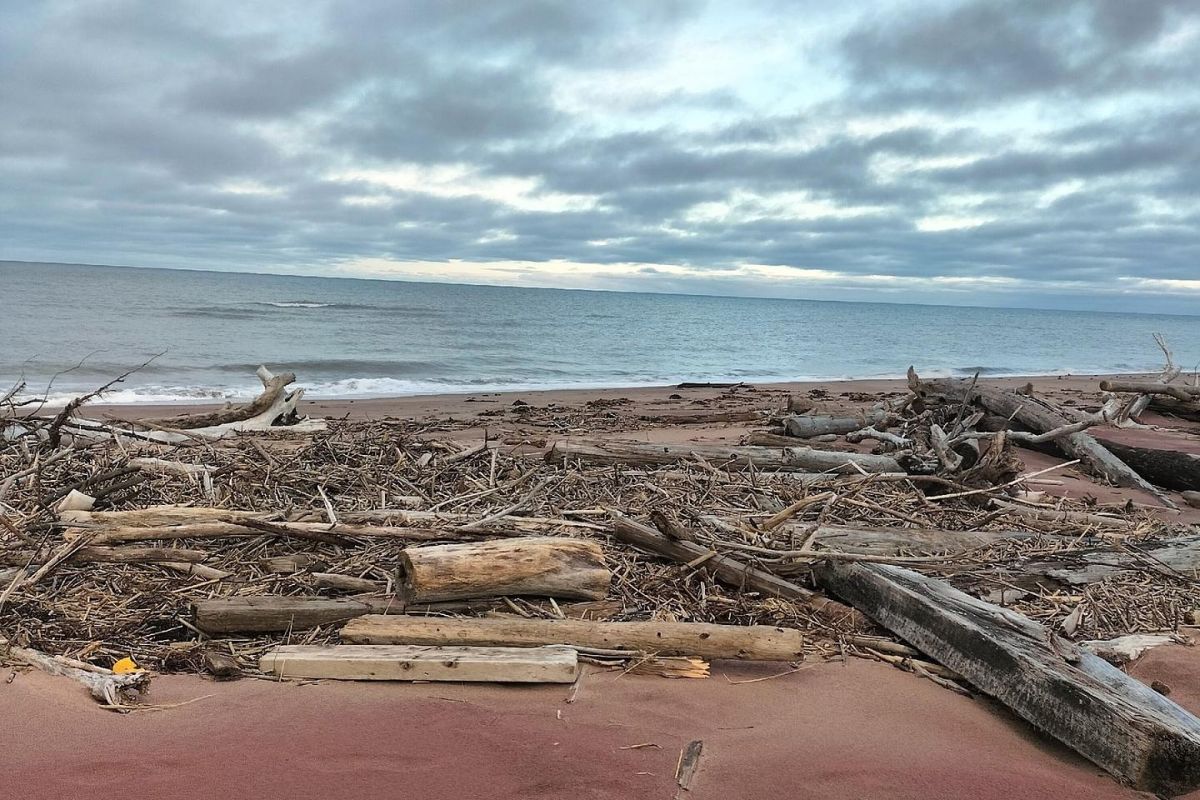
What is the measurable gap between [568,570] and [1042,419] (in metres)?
7.29

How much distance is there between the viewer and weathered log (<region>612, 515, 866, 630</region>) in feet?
12.5

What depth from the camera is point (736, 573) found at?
396cm

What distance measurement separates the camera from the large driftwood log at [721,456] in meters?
6.14

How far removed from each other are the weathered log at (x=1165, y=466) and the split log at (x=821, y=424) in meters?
2.45

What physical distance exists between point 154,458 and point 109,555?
184 centimetres

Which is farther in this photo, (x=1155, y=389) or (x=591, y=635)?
(x=1155, y=389)

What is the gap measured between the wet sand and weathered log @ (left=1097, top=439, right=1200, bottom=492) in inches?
192

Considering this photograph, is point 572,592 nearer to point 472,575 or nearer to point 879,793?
point 472,575

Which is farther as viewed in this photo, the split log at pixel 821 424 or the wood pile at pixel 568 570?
the split log at pixel 821 424

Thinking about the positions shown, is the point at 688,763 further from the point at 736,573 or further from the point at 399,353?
the point at 399,353

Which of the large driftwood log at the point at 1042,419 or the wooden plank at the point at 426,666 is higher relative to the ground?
the large driftwood log at the point at 1042,419

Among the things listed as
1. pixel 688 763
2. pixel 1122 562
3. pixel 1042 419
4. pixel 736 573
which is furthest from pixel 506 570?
pixel 1042 419

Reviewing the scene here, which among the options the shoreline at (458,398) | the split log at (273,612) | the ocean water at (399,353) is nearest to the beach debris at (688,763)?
the split log at (273,612)

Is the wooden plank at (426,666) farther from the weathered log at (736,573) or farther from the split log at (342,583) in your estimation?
the weathered log at (736,573)
